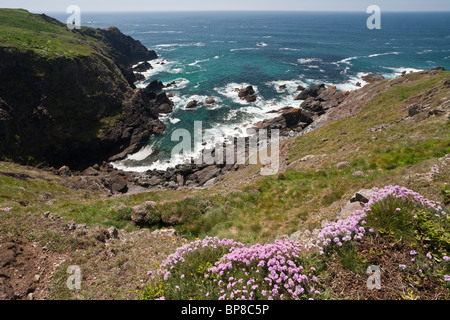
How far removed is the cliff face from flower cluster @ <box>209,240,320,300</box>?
165 ft

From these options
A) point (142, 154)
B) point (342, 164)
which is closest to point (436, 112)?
point (342, 164)

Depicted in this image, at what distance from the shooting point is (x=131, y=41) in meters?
128

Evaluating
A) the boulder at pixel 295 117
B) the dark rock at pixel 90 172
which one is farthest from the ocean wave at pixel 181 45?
the dark rock at pixel 90 172

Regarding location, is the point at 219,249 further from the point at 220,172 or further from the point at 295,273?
the point at 220,172

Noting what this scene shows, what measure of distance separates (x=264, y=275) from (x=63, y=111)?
2279 inches

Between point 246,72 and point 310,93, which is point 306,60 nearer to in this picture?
point 246,72

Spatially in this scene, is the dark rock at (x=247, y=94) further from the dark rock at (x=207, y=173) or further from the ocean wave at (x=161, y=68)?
the ocean wave at (x=161, y=68)

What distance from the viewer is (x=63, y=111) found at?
4819 cm

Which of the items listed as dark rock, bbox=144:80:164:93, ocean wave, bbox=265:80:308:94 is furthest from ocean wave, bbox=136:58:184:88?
ocean wave, bbox=265:80:308:94

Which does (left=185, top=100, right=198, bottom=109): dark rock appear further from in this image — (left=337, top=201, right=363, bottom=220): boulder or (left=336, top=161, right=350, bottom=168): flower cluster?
(left=337, top=201, right=363, bottom=220): boulder

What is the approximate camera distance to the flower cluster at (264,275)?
17.4 feet

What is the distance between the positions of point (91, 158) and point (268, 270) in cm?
5290

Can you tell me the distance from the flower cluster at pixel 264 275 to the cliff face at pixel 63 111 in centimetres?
5020

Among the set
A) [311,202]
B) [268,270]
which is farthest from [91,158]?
[268,270]
